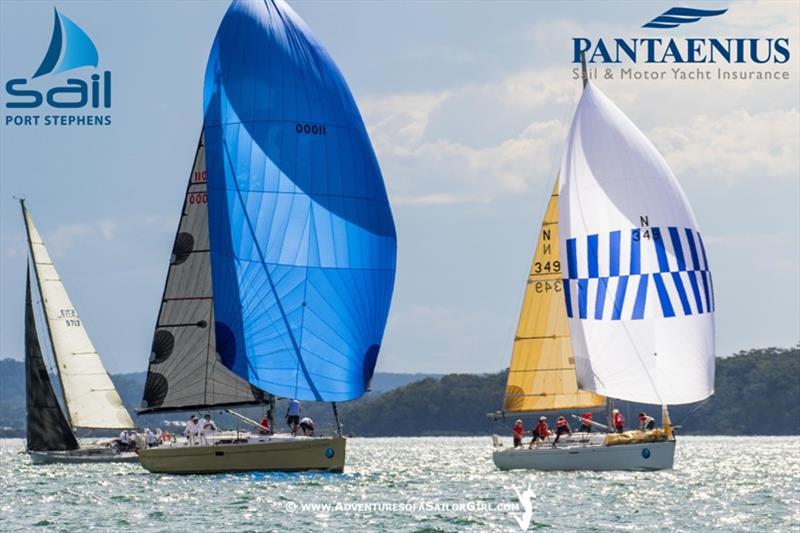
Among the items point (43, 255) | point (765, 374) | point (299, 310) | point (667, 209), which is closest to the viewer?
point (299, 310)

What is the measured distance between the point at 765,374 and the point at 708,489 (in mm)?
125226

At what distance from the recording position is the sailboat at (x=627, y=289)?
165 ft

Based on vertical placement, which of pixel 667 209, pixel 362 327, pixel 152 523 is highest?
pixel 667 209

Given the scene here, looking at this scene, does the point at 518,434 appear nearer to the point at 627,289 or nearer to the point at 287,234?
the point at 627,289

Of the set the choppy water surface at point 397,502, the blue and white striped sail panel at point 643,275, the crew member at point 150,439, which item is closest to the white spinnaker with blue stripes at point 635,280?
the blue and white striped sail panel at point 643,275

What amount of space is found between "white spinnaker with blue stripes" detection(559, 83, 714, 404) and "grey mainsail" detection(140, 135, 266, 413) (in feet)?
35.0

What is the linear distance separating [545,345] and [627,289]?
14.6 ft

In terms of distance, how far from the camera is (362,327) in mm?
45656

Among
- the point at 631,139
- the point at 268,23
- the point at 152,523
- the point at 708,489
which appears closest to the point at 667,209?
the point at 631,139

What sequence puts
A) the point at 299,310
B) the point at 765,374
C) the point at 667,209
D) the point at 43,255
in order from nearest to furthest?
1. the point at 299,310
2. the point at 667,209
3. the point at 43,255
4. the point at 765,374

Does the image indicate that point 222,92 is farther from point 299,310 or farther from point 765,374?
point 765,374

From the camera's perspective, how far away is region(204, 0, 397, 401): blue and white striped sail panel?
4553cm

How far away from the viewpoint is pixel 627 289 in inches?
1983

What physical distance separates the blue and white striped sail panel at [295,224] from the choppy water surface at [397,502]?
3.18m
